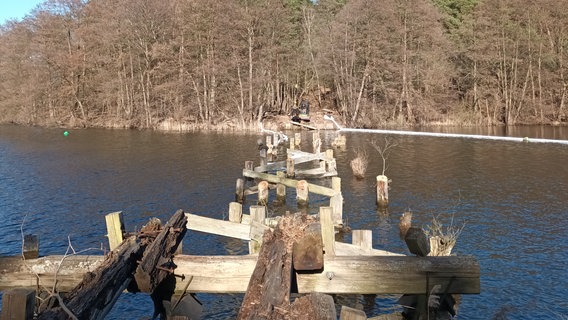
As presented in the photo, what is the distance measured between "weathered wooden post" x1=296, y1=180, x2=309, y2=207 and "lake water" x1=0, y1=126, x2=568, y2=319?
21.8 inches

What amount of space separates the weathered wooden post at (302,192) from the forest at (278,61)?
31304 millimetres

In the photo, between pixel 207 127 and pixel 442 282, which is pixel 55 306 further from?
pixel 207 127

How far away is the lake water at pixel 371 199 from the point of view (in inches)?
357

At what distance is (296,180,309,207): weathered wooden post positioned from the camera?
15.3 meters

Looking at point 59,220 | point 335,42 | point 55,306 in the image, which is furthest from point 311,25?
point 55,306

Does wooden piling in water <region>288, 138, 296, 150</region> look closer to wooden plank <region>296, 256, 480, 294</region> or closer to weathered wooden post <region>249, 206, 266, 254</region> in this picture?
weathered wooden post <region>249, 206, 266, 254</region>

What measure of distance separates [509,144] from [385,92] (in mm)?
19683

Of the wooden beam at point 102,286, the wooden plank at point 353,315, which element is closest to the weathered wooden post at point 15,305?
the wooden beam at point 102,286

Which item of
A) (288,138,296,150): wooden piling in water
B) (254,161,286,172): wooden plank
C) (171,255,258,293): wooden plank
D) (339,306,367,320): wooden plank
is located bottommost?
(171,255,258,293): wooden plank

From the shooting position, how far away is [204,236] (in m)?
12.6

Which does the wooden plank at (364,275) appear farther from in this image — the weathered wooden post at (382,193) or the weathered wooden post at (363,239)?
the weathered wooden post at (382,193)

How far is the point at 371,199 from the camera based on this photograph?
17.1 metres

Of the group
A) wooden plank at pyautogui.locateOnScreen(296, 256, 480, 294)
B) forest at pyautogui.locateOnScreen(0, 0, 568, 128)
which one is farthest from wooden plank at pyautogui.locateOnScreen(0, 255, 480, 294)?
forest at pyautogui.locateOnScreen(0, 0, 568, 128)

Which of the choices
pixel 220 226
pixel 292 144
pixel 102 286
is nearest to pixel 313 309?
pixel 102 286
